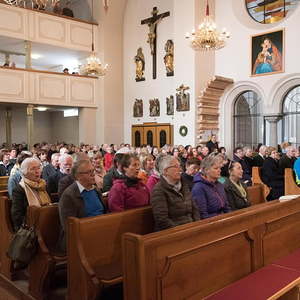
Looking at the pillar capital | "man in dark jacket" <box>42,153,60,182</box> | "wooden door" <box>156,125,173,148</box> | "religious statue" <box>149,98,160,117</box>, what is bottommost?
"man in dark jacket" <box>42,153,60,182</box>

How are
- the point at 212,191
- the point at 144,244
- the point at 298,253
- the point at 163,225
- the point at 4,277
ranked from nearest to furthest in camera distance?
the point at 144,244, the point at 163,225, the point at 298,253, the point at 212,191, the point at 4,277

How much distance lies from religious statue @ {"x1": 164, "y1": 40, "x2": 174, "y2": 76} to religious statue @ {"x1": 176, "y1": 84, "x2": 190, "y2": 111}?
4.54 feet

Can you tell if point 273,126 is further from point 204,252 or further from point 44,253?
point 204,252

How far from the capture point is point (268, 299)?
224cm

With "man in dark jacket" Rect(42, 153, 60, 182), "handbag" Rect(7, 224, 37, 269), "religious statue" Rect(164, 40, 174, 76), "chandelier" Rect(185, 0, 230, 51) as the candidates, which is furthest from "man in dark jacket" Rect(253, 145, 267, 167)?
"religious statue" Rect(164, 40, 174, 76)

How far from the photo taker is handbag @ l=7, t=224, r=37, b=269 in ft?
10.5

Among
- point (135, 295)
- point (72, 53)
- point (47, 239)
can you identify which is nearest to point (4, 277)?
point (47, 239)

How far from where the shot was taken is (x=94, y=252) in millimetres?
2883

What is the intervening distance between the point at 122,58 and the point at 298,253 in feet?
45.7

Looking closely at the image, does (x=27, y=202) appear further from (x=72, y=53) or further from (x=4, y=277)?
(x=72, y=53)

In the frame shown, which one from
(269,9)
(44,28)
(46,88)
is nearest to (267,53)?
(269,9)

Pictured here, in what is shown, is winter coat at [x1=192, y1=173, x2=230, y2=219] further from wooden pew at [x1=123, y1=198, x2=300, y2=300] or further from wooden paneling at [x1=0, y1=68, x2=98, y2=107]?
wooden paneling at [x1=0, y1=68, x2=98, y2=107]

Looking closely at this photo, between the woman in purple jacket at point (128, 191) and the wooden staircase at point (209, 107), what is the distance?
9.28 meters

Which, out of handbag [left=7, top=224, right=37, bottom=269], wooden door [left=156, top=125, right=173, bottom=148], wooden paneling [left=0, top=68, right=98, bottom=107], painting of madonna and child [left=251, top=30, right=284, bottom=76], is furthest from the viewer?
wooden door [left=156, top=125, right=173, bottom=148]
